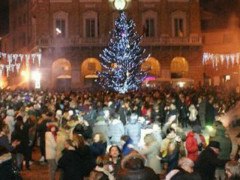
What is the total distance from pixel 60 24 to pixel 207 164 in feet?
139

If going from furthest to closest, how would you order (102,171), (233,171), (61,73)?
(61,73), (102,171), (233,171)

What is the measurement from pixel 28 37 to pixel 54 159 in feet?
162

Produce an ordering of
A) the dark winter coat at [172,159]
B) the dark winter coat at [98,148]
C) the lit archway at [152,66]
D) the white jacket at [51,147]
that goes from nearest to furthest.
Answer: the dark winter coat at [172,159]
the dark winter coat at [98,148]
the white jacket at [51,147]
the lit archway at [152,66]

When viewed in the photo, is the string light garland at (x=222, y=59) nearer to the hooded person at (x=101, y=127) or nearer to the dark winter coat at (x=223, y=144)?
the hooded person at (x=101, y=127)

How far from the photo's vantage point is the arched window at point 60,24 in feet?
162

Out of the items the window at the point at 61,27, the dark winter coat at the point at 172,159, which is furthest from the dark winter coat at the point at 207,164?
the window at the point at 61,27

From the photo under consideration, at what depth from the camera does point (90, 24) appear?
50.0 meters

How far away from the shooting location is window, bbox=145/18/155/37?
5028 centimetres

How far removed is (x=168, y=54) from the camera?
163 feet

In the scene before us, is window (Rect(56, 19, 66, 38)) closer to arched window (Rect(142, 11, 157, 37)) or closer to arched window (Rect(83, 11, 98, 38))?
arched window (Rect(83, 11, 98, 38))

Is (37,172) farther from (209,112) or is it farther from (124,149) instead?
(209,112)

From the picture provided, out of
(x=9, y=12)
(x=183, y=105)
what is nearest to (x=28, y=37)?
(x=9, y=12)

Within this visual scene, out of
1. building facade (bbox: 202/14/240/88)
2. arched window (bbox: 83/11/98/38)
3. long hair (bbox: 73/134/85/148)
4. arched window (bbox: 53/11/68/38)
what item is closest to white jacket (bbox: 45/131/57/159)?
long hair (bbox: 73/134/85/148)

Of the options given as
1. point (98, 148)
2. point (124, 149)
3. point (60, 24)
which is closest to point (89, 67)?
point (60, 24)
